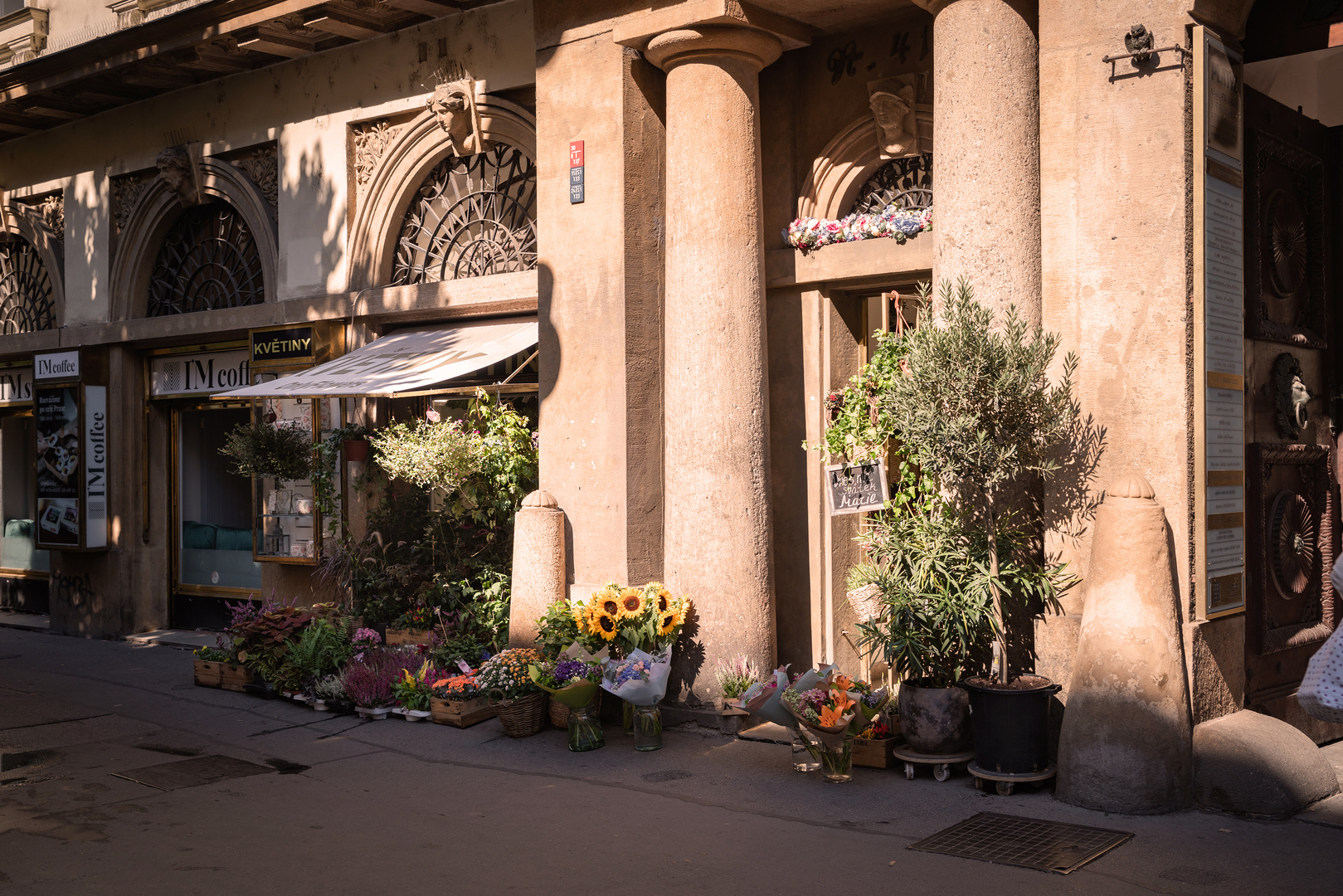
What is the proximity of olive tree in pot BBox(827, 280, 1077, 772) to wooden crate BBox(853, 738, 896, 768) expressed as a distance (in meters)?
0.63

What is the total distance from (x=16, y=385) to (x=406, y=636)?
8250mm

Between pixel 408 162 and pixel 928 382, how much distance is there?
617cm

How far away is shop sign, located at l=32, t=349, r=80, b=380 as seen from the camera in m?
13.4

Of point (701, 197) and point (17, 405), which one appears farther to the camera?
point (17, 405)

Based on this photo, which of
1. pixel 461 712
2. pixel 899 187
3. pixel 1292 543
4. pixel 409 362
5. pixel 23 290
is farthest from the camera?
pixel 23 290

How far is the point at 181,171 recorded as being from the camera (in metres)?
12.3

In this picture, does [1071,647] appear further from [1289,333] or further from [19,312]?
[19,312]

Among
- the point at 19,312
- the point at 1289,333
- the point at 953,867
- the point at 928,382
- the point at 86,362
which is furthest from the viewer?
the point at 19,312

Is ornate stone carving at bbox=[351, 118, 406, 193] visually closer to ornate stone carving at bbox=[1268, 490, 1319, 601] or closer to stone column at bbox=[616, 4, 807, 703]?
stone column at bbox=[616, 4, 807, 703]

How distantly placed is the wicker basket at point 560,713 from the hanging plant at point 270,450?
4030 mm

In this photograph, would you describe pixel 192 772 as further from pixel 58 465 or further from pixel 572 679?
pixel 58 465

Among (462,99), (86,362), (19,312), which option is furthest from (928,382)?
(19,312)

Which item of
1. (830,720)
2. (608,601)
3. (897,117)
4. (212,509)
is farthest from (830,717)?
(212,509)

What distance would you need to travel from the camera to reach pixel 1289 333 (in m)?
7.19
